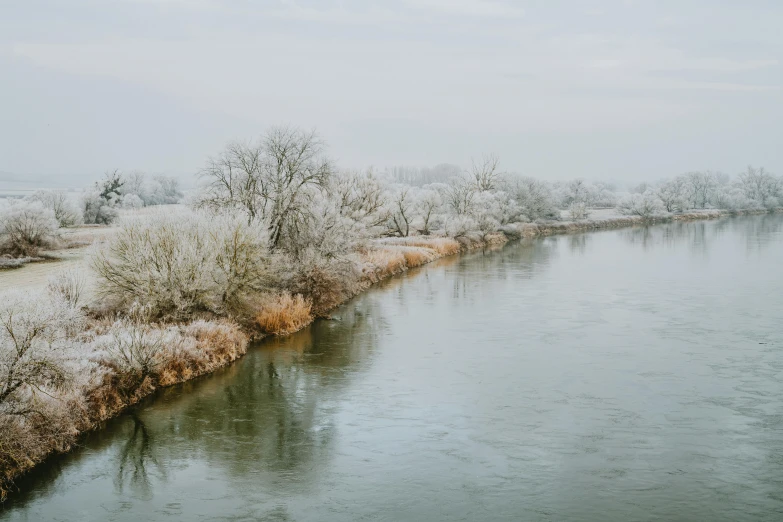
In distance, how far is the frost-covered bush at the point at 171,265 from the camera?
66.6 ft

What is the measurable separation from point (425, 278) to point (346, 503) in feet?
88.4

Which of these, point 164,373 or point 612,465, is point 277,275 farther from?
point 612,465

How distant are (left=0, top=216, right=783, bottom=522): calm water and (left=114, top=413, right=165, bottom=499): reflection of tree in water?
1.8 inches

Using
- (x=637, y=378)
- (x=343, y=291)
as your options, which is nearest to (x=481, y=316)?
(x=343, y=291)

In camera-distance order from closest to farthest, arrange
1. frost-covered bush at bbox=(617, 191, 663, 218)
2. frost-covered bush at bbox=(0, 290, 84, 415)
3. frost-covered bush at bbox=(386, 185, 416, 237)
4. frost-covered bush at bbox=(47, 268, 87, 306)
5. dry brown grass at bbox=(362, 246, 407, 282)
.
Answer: frost-covered bush at bbox=(0, 290, 84, 415)
frost-covered bush at bbox=(47, 268, 87, 306)
dry brown grass at bbox=(362, 246, 407, 282)
frost-covered bush at bbox=(386, 185, 416, 237)
frost-covered bush at bbox=(617, 191, 663, 218)

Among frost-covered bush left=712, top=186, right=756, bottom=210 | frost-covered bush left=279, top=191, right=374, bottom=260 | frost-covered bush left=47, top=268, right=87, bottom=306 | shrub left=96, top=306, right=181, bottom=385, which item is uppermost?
frost-covered bush left=712, top=186, right=756, bottom=210

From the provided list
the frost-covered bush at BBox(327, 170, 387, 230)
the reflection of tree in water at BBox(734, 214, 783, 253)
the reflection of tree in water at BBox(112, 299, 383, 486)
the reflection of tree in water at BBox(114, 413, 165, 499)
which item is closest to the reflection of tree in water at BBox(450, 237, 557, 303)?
the frost-covered bush at BBox(327, 170, 387, 230)

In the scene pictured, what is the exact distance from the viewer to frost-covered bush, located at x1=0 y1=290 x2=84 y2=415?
37.9 feet

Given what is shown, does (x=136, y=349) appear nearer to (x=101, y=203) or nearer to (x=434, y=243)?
(x=434, y=243)

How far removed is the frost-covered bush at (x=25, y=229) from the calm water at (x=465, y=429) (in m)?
18.1

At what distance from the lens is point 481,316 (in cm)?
2698

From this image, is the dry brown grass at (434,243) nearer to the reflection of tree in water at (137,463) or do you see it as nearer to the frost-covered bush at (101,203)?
the frost-covered bush at (101,203)

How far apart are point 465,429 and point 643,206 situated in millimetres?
83045

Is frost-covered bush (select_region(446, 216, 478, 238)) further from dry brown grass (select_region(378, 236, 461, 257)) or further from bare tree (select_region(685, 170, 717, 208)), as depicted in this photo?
bare tree (select_region(685, 170, 717, 208))
